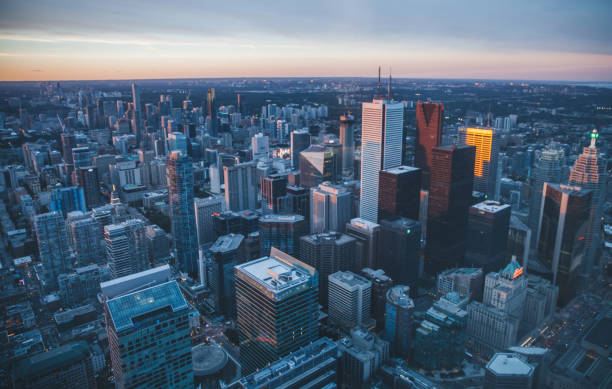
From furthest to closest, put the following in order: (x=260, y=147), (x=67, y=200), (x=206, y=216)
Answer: (x=260, y=147), (x=67, y=200), (x=206, y=216)

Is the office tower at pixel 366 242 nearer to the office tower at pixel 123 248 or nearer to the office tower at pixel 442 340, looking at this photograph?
the office tower at pixel 442 340

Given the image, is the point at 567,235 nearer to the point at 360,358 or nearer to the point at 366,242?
the point at 366,242

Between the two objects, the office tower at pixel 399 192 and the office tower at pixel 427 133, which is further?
the office tower at pixel 427 133

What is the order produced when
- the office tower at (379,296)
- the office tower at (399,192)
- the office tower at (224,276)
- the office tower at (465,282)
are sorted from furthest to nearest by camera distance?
the office tower at (399,192)
the office tower at (465,282)
the office tower at (224,276)
the office tower at (379,296)

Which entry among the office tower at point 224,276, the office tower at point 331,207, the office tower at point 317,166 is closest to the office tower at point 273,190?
the office tower at point 317,166

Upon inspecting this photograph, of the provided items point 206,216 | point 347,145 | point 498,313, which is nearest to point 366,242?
point 498,313

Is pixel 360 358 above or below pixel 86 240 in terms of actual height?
below

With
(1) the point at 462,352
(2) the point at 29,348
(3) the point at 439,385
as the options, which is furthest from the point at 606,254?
(2) the point at 29,348
